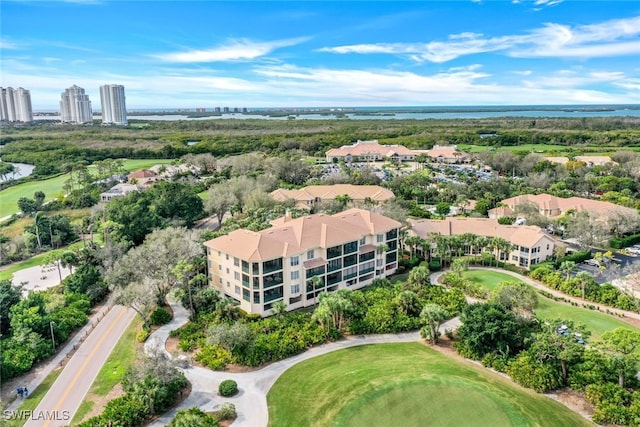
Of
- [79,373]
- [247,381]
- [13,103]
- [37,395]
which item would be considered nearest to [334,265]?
[247,381]

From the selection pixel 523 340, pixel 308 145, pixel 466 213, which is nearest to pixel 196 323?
pixel 523 340

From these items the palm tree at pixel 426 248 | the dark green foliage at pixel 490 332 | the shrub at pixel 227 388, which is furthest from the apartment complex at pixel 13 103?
the dark green foliage at pixel 490 332

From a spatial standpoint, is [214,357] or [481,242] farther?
[481,242]

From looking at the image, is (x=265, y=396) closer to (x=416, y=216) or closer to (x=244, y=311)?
(x=244, y=311)

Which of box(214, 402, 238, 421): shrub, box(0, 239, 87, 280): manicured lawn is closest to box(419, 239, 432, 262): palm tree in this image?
box(214, 402, 238, 421): shrub

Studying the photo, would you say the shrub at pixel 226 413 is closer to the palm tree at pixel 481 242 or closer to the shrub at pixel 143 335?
the shrub at pixel 143 335

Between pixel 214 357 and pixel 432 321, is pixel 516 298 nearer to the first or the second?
pixel 432 321
